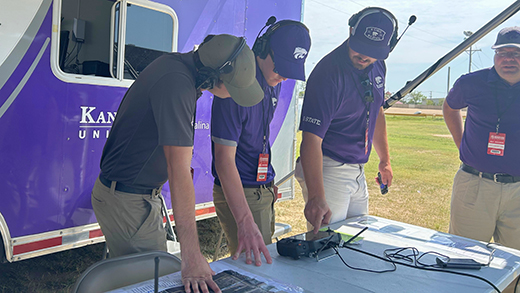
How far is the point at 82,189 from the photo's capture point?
3.03m

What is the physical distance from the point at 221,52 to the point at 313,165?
90 cm

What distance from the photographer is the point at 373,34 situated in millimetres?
2289

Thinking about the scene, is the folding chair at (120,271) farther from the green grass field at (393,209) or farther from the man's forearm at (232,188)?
the green grass field at (393,209)

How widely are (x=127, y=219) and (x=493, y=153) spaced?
2.39 meters

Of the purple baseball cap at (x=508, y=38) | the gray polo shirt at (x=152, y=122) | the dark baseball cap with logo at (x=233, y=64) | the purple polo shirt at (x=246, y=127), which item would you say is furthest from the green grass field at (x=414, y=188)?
the dark baseball cap with logo at (x=233, y=64)

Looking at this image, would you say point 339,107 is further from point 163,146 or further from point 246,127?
point 163,146

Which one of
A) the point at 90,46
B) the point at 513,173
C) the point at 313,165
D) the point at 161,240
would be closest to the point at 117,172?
the point at 161,240

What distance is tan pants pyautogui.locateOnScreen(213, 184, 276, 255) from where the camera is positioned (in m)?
2.43

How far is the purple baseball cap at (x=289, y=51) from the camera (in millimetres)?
2189

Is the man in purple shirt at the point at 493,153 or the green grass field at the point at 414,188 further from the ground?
the man in purple shirt at the point at 493,153

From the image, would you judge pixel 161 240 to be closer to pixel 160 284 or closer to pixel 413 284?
pixel 160 284

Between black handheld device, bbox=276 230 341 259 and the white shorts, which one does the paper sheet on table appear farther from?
the white shorts

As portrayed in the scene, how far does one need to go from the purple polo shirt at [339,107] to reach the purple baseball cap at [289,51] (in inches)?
8.1

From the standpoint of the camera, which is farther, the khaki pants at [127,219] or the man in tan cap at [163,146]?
the khaki pants at [127,219]
